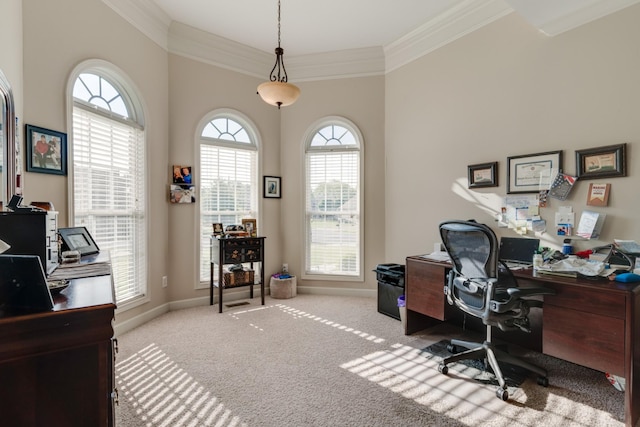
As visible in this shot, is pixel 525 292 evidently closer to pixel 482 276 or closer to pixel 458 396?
pixel 482 276

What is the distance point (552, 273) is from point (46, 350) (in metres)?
2.63

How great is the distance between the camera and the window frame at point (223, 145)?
375 cm

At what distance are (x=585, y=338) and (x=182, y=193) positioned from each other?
375 cm

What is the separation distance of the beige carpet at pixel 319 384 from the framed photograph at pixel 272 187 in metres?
1.80

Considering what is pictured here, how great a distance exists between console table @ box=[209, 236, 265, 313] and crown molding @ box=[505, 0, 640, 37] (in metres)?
3.26

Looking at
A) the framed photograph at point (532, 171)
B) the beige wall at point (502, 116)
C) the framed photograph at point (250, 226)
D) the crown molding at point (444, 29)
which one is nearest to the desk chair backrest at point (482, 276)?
the beige wall at point (502, 116)

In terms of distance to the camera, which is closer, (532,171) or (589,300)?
(589,300)

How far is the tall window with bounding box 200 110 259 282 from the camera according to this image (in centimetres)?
387

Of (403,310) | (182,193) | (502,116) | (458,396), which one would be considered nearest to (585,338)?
(458,396)

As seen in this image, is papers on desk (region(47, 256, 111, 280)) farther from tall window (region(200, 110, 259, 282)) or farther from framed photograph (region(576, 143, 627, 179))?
framed photograph (region(576, 143, 627, 179))

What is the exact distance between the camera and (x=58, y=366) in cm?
93

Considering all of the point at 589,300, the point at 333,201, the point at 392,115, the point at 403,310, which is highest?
the point at 392,115

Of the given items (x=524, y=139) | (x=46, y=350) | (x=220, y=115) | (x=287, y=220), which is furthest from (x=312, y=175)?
(x=46, y=350)

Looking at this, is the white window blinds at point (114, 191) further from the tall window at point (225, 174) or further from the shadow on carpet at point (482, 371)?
the shadow on carpet at point (482, 371)
